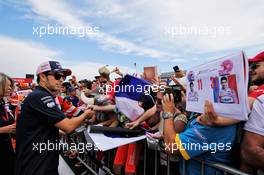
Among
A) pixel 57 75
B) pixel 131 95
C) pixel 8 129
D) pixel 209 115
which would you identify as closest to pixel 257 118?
pixel 209 115

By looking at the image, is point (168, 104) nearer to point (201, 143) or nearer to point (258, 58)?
point (201, 143)

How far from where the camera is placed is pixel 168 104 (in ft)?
7.38

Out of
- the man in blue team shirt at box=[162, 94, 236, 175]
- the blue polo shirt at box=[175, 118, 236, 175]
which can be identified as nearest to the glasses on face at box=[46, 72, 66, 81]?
the man in blue team shirt at box=[162, 94, 236, 175]

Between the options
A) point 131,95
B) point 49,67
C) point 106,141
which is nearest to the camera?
point 106,141

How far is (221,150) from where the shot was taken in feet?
6.21

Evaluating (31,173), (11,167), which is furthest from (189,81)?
(11,167)

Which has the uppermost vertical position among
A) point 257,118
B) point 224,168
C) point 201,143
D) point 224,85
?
point 224,85

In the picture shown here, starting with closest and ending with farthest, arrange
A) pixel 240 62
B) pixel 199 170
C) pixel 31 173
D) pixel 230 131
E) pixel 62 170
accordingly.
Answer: pixel 240 62 → pixel 230 131 → pixel 199 170 → pixel 31 173 → pixel 62 170

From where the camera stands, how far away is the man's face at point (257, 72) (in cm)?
191

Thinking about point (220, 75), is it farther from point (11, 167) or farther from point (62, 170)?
point (62, 170)

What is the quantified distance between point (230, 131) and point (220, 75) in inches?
19.0

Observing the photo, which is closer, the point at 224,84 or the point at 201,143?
the point at 224,84

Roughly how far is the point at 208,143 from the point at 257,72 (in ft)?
2.34

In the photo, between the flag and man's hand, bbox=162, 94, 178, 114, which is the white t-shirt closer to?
man's hand, bbox=162, 94, 178, 114
